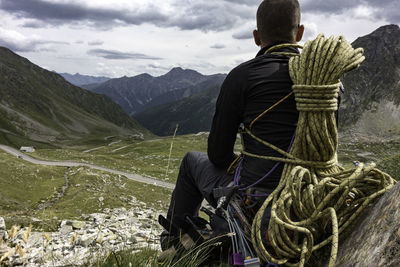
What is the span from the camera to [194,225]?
4703 mm

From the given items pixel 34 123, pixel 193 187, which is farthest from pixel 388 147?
pixel 34 123

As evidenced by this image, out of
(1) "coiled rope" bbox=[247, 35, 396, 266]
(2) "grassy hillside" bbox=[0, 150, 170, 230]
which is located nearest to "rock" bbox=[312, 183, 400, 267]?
(1) "coiled rope" bbox=[247, 35, 396, 266]

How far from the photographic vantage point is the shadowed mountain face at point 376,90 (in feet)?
441

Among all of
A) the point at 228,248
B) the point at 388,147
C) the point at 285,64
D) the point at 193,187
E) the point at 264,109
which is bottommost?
the point at 388,147

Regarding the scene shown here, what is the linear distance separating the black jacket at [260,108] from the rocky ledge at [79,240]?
1559 mm

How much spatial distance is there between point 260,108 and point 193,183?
2037mm

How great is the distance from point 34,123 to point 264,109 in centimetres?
19786

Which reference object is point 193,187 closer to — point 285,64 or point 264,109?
point 264,109

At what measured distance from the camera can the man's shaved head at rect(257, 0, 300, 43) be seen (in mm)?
4320

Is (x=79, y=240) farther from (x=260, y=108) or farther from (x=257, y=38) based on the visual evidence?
(x=257, y=38)

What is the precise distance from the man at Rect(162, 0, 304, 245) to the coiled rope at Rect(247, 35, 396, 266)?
18 centimetres

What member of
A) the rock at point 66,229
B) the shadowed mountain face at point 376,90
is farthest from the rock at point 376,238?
the shadowed mountain face at point 376,90

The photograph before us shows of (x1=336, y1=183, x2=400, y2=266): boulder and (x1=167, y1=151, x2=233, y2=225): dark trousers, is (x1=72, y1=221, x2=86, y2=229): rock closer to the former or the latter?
(x1=167, y1=151, x2=233, y2=225): dark trousers

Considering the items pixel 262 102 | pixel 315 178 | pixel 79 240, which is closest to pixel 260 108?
pixel 262 102
